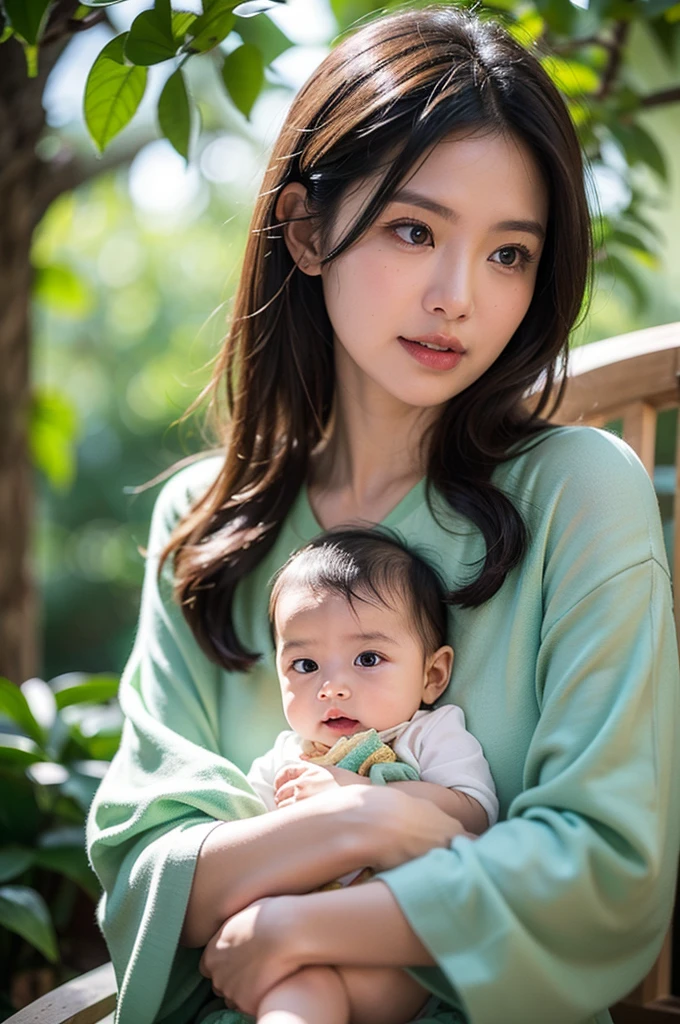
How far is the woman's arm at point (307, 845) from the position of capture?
1250 millimetres

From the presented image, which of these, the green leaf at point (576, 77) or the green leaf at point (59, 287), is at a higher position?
the green leaf at point (576, 77)

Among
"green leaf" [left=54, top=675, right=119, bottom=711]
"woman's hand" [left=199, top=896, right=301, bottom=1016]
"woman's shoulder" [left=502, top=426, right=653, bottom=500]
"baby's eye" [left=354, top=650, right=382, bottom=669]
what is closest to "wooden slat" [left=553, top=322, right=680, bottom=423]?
"woman's shoulder" [left=502, top=426, right=653, bottom=500]

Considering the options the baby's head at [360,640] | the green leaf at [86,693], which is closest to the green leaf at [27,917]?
the green leaf at [86,693]

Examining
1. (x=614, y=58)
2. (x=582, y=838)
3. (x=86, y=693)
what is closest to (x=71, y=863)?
(x=86, y=693)

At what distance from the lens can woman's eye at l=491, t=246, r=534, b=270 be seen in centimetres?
146

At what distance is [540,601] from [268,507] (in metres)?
0.49

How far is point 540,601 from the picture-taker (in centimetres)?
141

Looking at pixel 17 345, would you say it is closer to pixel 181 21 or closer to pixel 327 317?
pixel 327 317

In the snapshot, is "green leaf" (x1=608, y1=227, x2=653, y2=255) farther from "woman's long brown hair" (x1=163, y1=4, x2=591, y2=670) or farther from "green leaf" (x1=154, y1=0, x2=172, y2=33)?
"green leaf" (x1=154, y1=0, x2=172, y2=33)

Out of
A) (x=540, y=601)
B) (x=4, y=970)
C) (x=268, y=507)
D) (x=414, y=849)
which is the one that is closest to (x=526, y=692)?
(x=540, y=601)

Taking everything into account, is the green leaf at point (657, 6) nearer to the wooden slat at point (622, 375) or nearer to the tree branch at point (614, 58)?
the tree branch at point (614, 58)

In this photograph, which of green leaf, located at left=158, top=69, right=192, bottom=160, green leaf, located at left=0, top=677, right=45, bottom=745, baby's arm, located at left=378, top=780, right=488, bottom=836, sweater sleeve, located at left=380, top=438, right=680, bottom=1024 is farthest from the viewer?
green leaf, located at left=0, top=677, right=45, bottom=745

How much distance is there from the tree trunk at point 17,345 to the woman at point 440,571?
0.76m

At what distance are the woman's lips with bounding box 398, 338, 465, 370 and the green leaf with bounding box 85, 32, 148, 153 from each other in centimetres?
48
